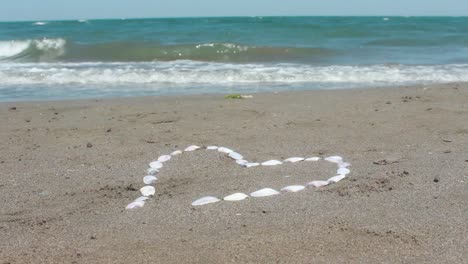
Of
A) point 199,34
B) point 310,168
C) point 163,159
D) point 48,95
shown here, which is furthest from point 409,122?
point 199,34

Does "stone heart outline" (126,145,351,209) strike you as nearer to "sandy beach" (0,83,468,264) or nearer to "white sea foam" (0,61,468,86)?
"sandy beach" (0,83,468,264)

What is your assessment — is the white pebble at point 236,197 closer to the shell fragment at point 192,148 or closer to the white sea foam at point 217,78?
the shell fragment at point 192,148

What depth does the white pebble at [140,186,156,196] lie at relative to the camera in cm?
425

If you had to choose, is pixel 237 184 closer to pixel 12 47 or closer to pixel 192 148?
pixel 192 148

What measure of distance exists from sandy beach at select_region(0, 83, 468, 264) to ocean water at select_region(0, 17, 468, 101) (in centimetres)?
280

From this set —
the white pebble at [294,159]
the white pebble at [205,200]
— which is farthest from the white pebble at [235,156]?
the white pebble at [205,200]

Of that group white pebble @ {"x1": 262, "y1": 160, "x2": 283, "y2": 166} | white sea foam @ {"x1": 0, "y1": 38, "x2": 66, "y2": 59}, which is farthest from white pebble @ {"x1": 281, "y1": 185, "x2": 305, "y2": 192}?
white sea foam @ {"x1": 0, "y1": 38, "x2": 66, "y2": 59}

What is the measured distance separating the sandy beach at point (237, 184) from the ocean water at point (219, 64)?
2803 mm

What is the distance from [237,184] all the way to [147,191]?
26.0 inches

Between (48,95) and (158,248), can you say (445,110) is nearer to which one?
(158,248)

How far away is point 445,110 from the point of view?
7.08 metres

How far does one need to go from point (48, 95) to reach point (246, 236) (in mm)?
7167

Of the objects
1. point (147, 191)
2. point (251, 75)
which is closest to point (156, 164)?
point (147, 191)

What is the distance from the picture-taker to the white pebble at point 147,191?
167 inches
